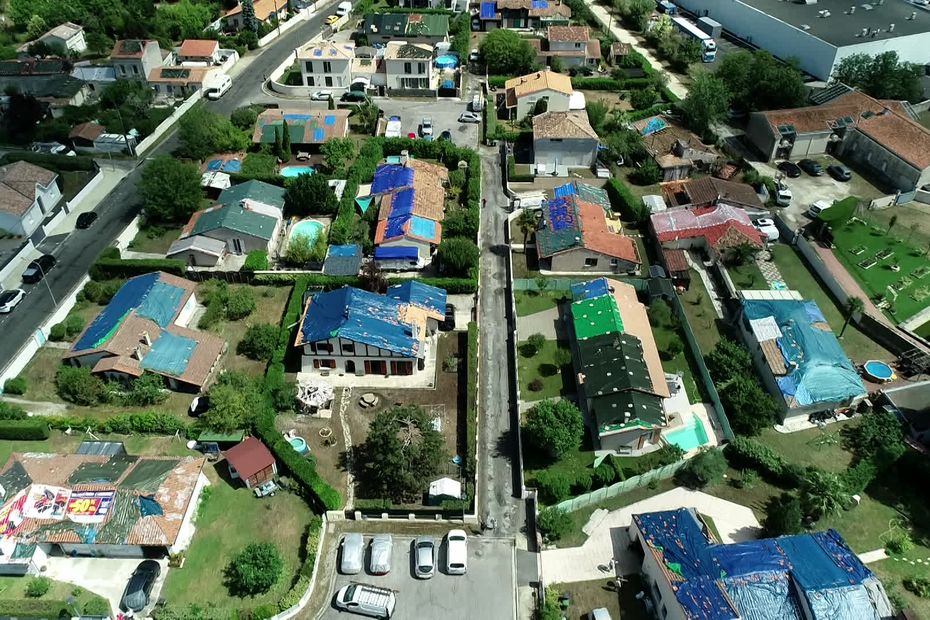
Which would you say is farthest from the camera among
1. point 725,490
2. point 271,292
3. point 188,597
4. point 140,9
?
point 140,9

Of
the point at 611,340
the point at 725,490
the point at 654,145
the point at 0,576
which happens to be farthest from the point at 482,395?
the point at 654,145

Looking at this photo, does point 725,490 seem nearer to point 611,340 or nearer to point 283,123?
point 611,340

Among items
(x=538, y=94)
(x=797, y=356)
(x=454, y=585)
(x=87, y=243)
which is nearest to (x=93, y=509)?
(x=454, y=585)

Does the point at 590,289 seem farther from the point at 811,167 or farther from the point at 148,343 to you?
the point at 811,167

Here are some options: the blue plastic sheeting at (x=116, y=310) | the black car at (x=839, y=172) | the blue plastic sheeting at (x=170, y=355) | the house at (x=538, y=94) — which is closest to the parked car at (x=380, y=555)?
the blue plastic sheeting at (x=170, y=355)

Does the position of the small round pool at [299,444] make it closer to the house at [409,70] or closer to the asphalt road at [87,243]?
the asphalt road at [87,243]

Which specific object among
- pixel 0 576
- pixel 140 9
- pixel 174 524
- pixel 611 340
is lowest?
pixel 0 576
